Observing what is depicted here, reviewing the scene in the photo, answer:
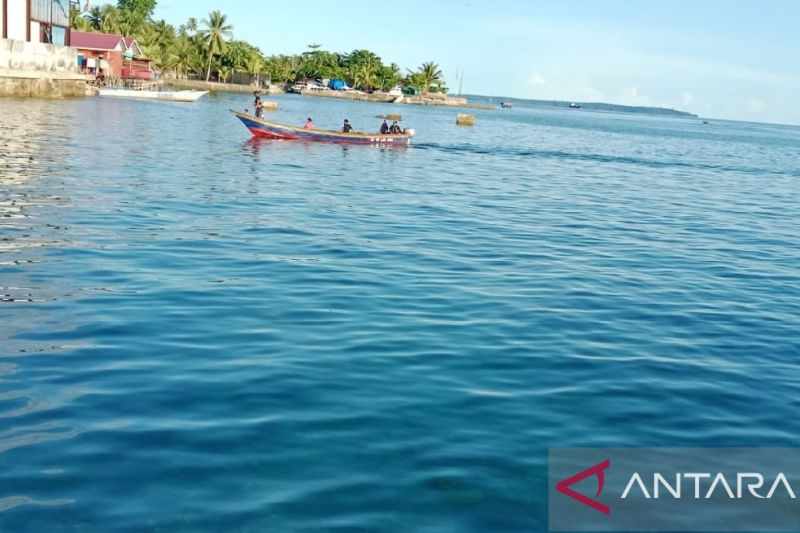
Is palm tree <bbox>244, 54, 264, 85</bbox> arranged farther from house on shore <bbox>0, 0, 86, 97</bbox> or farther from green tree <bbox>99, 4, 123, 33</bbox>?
house on shore <bbox>0, 0, 86, 97</bbox>

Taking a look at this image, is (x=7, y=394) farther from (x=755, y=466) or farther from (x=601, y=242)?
(x=601, y=242)

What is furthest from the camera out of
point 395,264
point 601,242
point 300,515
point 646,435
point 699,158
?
point 699,158

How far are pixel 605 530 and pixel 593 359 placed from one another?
465 centimetres

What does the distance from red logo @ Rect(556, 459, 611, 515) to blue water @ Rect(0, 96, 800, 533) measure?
23cm

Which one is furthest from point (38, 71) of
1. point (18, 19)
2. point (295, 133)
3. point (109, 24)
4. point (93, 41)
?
point (109, 24)

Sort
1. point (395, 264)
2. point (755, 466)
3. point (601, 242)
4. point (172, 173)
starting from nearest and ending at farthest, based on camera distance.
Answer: point (755, 466)
point (395, 264)
point (601, 242)
point (172, 173)

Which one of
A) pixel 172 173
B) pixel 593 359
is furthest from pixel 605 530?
pixel 172 173

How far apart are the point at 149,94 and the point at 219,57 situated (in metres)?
67.0

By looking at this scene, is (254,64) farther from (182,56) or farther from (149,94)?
(149,94)

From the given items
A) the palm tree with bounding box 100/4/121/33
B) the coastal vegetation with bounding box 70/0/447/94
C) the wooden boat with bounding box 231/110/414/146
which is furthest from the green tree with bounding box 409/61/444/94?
the wooden boat with bounding box 231/110/414/146

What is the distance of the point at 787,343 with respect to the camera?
13.0 m

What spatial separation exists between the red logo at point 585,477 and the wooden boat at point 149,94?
8298cm

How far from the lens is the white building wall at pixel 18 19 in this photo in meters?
62.3

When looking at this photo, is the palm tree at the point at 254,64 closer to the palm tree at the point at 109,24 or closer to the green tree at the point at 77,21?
the palm tree at the point at 109,24
